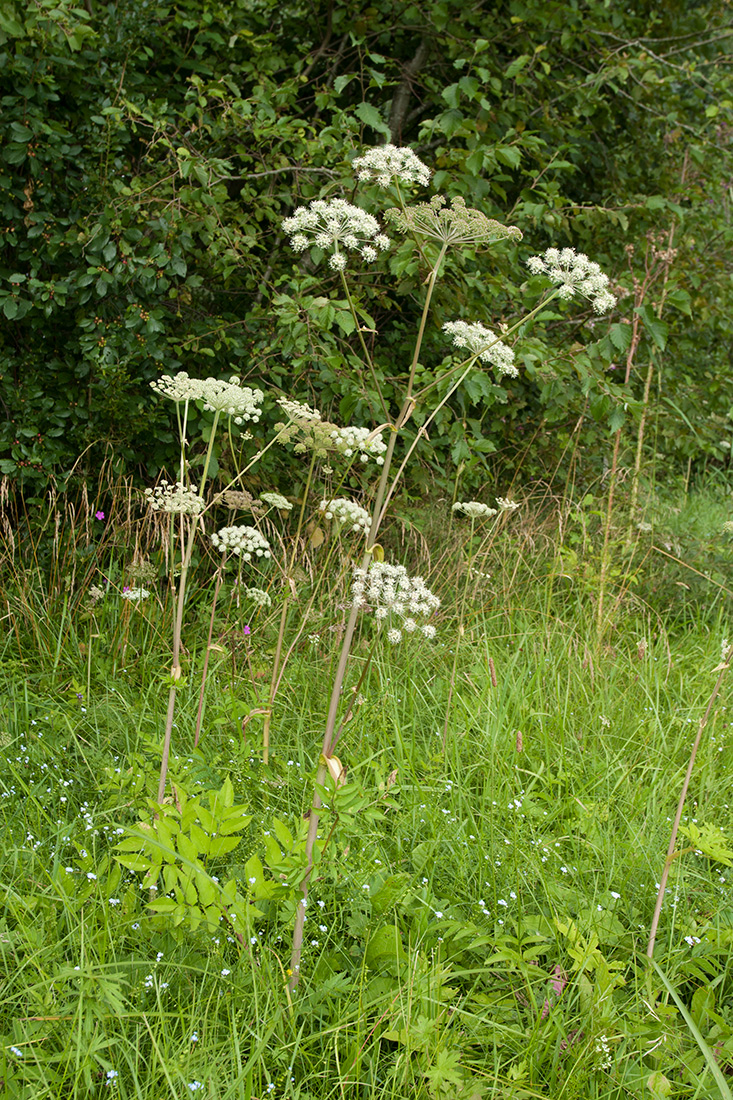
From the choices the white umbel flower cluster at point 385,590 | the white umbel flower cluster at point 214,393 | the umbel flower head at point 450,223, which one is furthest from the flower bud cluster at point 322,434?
the umbel flower head at point 450,223

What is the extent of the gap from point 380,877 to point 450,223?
145cm

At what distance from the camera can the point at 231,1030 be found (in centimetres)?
158

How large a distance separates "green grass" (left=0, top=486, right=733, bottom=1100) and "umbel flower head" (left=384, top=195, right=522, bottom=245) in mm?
1127

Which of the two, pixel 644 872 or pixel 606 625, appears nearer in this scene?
pixel 644 872

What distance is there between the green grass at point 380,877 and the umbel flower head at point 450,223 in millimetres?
1127

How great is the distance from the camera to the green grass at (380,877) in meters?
1.58

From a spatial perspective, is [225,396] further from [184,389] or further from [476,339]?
[476,339]

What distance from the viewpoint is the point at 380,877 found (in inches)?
76.2

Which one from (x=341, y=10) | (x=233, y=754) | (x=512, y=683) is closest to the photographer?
(x=233, y=754)

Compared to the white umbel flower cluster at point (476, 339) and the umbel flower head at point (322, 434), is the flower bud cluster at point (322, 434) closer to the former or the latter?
the umbel flower head at point (322, 434)

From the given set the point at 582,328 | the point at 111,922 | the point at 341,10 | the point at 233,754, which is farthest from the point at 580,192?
the point at 111,922

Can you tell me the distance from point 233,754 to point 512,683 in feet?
3.56

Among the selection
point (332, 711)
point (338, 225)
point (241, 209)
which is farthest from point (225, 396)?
point (241, 209)

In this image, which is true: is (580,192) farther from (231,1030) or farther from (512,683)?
(231,1030)
